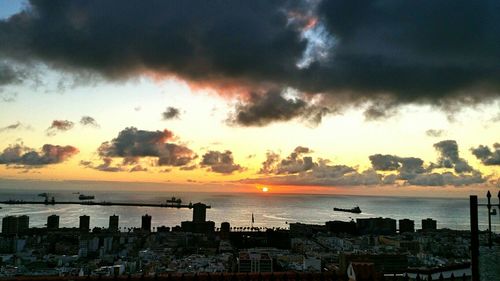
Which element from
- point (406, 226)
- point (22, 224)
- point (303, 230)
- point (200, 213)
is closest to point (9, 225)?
point (22, 224)

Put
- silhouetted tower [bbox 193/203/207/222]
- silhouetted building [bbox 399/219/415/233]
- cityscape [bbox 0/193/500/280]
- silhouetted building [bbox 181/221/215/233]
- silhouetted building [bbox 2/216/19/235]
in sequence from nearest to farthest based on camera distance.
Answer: cityscape [bbox 0/193/500/280], silhouetted building [bbox 2/216/19/235], silhouetted building [bbox 181/221/215/233], silhouetted building [bbox 399/219/415/233], silhouetted tower [bbox 193/203/207/222]

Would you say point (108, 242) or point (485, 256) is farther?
point (108, 242)

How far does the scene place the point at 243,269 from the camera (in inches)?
1907

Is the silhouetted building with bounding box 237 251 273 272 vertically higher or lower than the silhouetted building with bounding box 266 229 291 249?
higher

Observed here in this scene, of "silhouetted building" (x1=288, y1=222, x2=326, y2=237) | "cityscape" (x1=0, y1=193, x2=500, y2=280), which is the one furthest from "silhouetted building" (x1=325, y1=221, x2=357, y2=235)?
"silhouetted building" (x1=288, y1=222, x2=326, y2=237)

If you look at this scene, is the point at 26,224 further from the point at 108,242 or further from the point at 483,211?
the point at 483,211

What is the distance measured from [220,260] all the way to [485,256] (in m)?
50.1

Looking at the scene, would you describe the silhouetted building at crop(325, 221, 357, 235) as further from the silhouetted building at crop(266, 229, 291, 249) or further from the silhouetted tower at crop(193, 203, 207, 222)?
the silhouetted tower at crop(193, 203, 207, 222)

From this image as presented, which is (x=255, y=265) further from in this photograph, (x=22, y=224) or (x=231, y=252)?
(x=22, y=224)

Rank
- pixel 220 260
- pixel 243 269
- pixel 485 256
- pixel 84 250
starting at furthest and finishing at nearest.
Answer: pixel 84 250
pixel 220 260
pixel 243 269
pixel 485 256

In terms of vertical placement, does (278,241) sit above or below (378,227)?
below

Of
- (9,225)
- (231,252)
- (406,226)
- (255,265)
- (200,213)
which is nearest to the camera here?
(255,265)

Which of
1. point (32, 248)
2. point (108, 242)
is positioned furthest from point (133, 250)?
point (32, 248)

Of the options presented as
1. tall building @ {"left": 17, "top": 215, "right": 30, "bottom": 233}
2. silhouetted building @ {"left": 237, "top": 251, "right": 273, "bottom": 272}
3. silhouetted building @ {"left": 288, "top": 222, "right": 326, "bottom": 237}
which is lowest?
silhouetted building @ {"left": 288, "top": 222, "right": 326, "bottom": 237}
